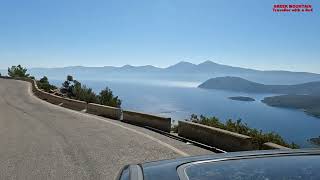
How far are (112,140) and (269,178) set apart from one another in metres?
9.74

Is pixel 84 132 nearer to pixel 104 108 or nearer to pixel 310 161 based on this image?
pixel 104 108

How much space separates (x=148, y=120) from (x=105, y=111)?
5.15 meters

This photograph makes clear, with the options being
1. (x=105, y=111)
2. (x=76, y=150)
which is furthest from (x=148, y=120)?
(x=76, y=150)

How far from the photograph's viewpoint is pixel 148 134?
13.4 meters

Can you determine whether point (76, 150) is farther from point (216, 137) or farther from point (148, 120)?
point (148, 120)

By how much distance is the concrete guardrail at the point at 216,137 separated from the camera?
969cm

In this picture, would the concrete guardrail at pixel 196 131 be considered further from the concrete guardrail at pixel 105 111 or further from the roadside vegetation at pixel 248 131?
the roadside vegetation at pixel 248 131

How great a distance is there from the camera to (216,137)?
10945 mm

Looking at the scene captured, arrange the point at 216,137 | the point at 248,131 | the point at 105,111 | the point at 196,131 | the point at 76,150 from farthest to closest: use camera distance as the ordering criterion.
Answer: the point at 105,111 → the point at 248,131 → the point at 196,131 → the point at 216,137 → the point at 76,150

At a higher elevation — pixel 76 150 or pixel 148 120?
pixel 148 120

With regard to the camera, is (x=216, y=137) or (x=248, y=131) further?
(x=248, y=131)

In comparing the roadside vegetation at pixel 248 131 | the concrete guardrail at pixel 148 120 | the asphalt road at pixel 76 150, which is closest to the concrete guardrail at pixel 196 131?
the concrete guardrail at pixel 148 120

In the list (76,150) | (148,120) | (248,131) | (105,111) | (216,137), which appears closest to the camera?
(76,150)

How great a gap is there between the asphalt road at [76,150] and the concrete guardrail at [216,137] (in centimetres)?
58
